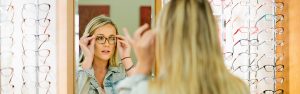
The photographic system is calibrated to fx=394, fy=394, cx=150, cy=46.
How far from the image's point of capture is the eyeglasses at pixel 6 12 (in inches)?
81.7

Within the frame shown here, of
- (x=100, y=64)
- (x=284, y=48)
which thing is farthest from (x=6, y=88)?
(x=284, y=48)

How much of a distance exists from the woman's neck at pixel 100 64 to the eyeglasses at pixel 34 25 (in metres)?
0.32

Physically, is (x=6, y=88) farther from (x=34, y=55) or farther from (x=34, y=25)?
(x=34, y=25)

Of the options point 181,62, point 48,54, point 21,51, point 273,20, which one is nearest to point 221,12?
point 273,20

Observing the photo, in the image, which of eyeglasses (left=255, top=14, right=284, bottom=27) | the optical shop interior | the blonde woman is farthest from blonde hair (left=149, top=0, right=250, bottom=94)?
eyeglasses (left=255, top=14, right=284, bottom=27)

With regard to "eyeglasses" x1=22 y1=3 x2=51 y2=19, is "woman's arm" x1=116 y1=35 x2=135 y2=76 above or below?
below

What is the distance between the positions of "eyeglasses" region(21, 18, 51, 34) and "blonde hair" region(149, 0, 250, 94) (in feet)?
3.99

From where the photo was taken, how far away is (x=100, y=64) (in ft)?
7.22

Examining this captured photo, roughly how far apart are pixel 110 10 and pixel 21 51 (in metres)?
0.52

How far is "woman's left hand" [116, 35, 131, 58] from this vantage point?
2180 mm

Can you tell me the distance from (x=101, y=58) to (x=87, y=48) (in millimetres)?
97

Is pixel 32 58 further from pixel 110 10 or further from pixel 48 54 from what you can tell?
pixel 110 10

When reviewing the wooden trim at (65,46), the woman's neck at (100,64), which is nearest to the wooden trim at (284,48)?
the woman's neck at (100,64)

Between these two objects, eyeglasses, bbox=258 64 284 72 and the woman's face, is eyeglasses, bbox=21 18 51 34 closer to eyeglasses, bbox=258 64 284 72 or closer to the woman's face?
the woman's face
